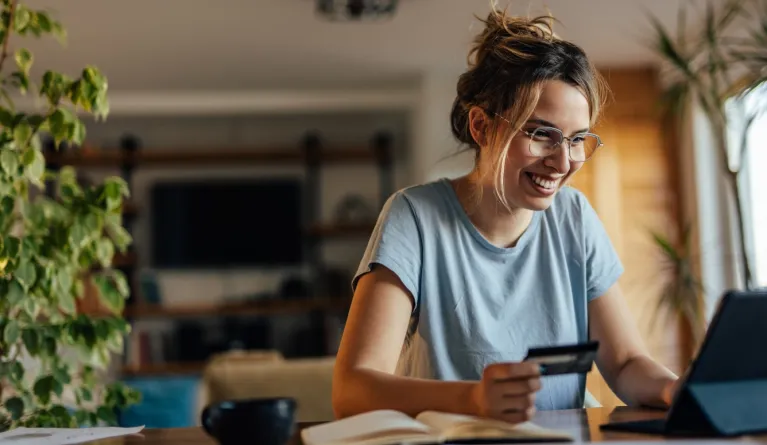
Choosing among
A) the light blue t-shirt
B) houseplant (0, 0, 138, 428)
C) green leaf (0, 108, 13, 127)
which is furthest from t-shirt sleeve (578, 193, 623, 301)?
green leaf (0, 108, 13, 127)

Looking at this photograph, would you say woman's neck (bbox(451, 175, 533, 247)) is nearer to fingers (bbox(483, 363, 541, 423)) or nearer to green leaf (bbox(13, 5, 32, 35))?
fingers (bbox(483, 363, 541, 423))

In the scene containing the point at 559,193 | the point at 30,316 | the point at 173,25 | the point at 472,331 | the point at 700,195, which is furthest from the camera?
the point at 700,195

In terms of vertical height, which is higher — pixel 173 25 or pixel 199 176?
pixel 173 25

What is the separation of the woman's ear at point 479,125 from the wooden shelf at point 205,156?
5.27 metres

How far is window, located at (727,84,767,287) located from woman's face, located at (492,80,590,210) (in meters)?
3.97

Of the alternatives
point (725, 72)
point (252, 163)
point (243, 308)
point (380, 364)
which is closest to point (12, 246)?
point (380, 364)

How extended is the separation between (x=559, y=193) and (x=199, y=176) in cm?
569

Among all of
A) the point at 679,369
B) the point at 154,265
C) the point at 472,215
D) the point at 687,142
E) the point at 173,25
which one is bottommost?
the point at 679,369

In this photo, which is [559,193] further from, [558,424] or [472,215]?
[558,424]

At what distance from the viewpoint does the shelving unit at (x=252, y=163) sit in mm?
6492

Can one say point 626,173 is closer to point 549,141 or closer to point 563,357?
point 549,141

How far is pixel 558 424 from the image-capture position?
1.09m

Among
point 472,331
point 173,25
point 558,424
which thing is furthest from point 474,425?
point 173,25

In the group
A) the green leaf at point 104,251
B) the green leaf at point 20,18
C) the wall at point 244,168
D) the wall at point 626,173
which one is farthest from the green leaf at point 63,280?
the wall at point 244,168
